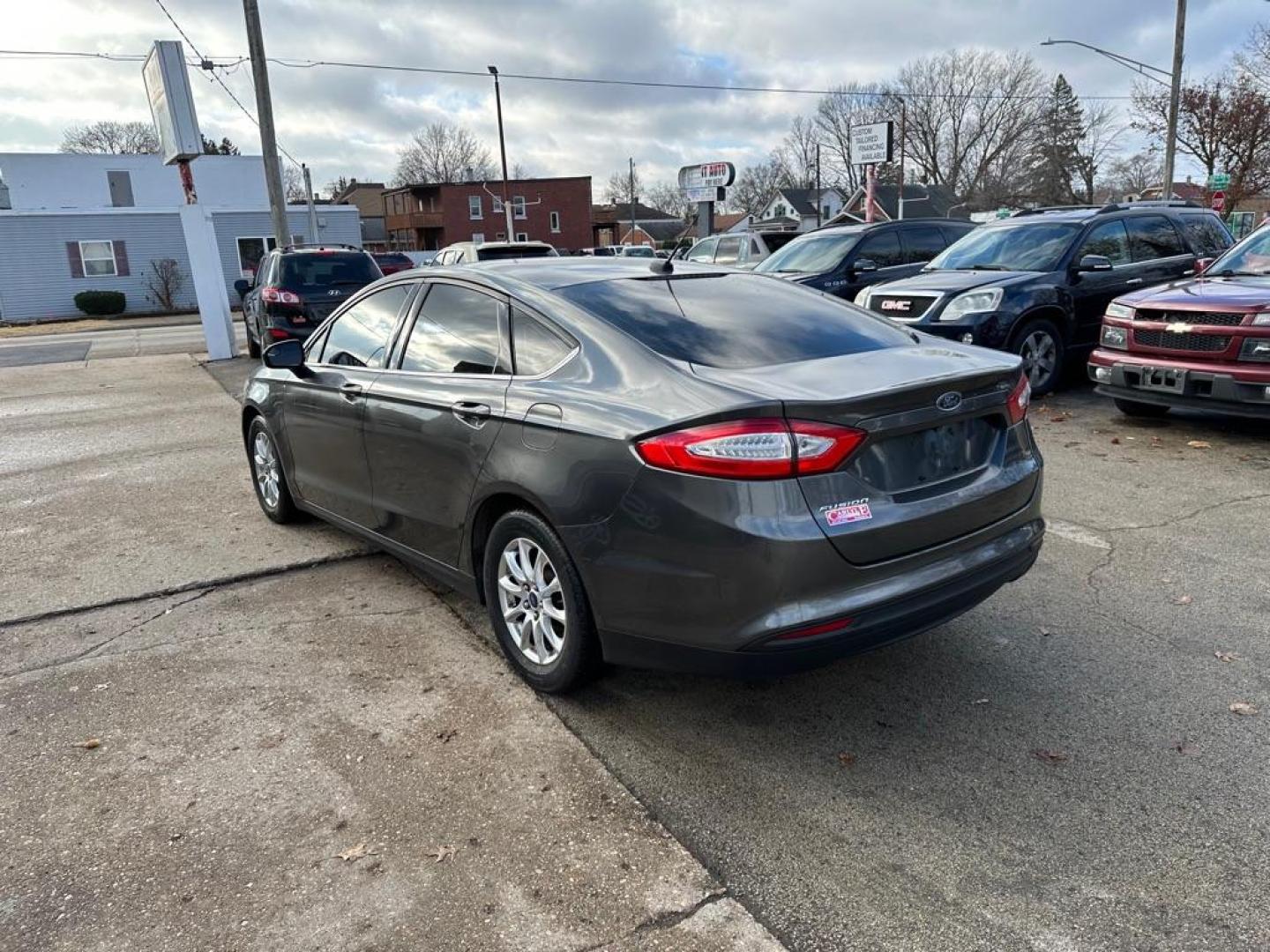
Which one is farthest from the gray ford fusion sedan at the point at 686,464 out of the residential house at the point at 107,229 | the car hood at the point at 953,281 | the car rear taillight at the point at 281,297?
the residential house at the point at 107,229

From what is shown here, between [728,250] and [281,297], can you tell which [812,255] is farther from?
[281,297]

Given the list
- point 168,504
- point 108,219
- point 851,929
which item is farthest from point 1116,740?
point 108,219

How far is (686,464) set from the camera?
272 cm

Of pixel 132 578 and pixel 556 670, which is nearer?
pixel 556 670

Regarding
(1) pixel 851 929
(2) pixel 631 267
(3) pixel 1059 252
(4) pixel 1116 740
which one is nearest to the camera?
(1) pixel 851 929

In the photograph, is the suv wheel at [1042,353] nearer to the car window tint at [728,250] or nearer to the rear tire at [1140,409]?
the rear tire at [1140,409]

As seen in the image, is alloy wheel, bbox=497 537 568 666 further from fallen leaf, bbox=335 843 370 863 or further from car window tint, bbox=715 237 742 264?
car window tint, bbox=715 237 742 264

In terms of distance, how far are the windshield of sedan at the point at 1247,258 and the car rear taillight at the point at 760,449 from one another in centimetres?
673

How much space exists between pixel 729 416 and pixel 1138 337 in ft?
19.6

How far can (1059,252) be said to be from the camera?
29.9ft

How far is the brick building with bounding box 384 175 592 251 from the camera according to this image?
202 feet

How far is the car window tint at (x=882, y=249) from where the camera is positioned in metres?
12.2

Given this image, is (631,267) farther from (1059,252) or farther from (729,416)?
(1059,252)

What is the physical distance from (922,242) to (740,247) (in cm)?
487
